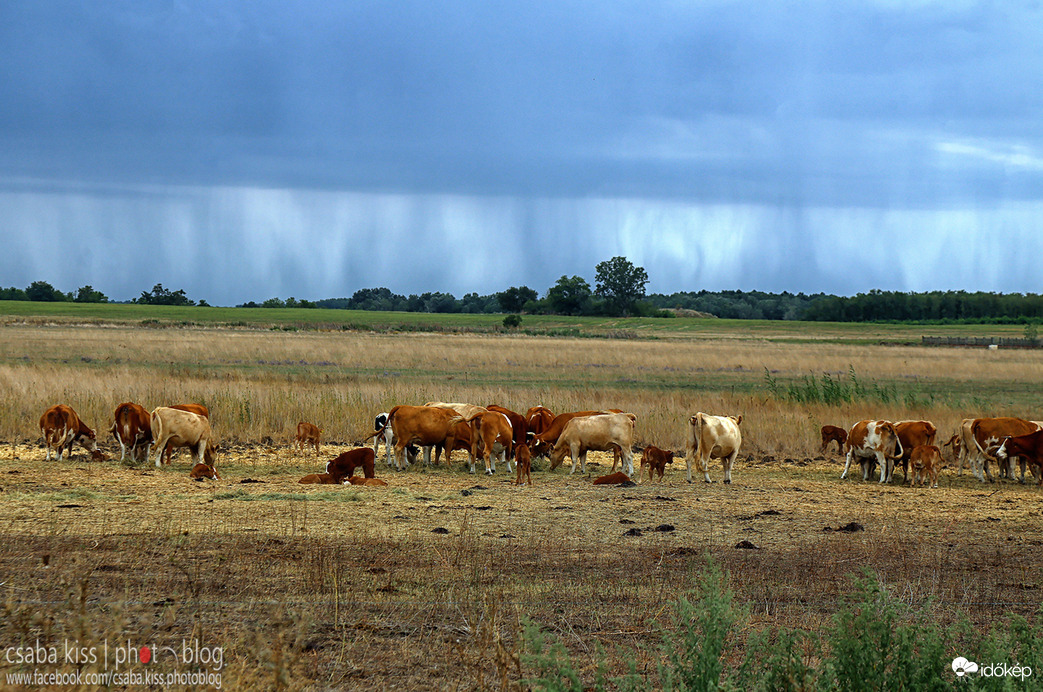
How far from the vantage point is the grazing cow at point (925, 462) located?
49.6 feet

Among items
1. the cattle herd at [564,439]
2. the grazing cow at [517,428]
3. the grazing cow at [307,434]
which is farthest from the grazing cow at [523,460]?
the grazing cow at [307,434]

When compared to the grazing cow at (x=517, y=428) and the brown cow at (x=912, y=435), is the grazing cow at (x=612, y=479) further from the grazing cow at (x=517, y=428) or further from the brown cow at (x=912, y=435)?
the brown cow at (x=912, y=435)

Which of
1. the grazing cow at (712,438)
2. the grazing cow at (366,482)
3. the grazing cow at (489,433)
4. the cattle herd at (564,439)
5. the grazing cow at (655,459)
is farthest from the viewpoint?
the grazing cow at (489,433)

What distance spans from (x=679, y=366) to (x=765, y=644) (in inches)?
1606

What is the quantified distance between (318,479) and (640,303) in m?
157

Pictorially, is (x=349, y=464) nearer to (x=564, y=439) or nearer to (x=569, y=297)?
(x=564, y=439)

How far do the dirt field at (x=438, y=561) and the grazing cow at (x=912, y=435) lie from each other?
1.38 m

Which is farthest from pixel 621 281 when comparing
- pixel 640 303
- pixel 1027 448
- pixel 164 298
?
pixel 1027 448

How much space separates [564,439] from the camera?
51.6 feet

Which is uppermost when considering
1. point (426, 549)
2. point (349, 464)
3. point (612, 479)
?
point (349, 464)

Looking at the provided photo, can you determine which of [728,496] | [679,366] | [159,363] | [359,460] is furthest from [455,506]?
[679,366]

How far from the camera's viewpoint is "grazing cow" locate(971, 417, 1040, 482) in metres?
16.4

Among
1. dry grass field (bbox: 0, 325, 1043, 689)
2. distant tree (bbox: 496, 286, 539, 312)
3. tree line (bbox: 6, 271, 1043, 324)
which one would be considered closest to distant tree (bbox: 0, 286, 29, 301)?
tree line (bbox: 6, 271, 1043, 324)

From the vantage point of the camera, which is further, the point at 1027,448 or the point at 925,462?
the point at 1027,448
